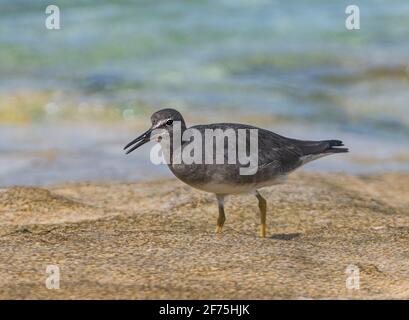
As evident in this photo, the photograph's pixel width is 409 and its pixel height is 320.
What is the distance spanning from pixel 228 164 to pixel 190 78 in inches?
316

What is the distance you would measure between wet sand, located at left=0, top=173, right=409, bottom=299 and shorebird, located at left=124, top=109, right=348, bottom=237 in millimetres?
324

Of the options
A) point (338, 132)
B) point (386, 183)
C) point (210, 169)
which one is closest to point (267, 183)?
point (210, 169)

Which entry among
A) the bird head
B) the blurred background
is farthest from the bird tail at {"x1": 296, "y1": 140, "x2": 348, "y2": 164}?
A: the blurred background

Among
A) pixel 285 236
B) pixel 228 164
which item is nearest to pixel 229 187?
pixel 228 164

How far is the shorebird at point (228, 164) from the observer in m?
6.20

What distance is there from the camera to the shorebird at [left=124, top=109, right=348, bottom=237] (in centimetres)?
620

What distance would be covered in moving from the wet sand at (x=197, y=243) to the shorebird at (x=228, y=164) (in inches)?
12.7

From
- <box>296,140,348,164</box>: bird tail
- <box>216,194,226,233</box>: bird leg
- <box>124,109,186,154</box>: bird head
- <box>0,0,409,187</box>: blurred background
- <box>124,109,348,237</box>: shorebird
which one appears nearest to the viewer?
<box>124,109,348,237</box>: shorebird

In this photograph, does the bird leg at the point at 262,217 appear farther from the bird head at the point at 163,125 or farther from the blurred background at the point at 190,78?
the blurred background at the point at 190,78

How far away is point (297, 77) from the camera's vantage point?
46.5ft

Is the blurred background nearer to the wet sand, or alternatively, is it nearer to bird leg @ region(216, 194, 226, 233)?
the wet sand

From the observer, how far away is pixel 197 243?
605 cm
